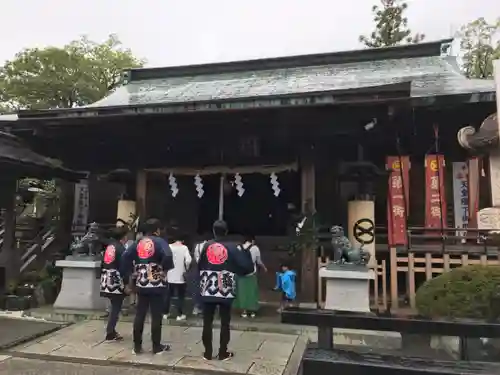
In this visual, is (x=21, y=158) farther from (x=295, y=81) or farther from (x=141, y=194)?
(x=295, y=81)

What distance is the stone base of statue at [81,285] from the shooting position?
336 inches

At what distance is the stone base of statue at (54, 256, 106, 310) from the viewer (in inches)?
336

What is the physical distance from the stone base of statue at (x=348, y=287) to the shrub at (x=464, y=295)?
4.40 feet

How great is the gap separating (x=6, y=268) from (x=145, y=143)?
4201 mm

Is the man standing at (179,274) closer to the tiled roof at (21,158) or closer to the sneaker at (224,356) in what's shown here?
the sneaker at (224,356)

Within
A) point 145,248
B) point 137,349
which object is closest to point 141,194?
point 145,248

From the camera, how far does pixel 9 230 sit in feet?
31.6

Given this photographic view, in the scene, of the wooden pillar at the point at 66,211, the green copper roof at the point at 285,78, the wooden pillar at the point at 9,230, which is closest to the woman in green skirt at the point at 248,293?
the green copper roof at the point at 285,78

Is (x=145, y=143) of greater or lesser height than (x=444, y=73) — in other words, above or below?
below

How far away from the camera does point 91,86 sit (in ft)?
78.4

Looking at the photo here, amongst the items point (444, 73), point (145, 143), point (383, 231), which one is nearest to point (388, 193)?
point (383, 231)

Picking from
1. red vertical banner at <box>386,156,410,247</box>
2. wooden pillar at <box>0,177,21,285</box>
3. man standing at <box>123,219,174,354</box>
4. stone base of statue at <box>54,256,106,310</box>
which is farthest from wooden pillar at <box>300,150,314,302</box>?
wooden pillar at <box>0,177,21,285</box>

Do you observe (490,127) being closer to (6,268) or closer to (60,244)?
(6,268)

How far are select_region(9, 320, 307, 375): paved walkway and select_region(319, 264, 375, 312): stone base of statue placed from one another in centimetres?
124
